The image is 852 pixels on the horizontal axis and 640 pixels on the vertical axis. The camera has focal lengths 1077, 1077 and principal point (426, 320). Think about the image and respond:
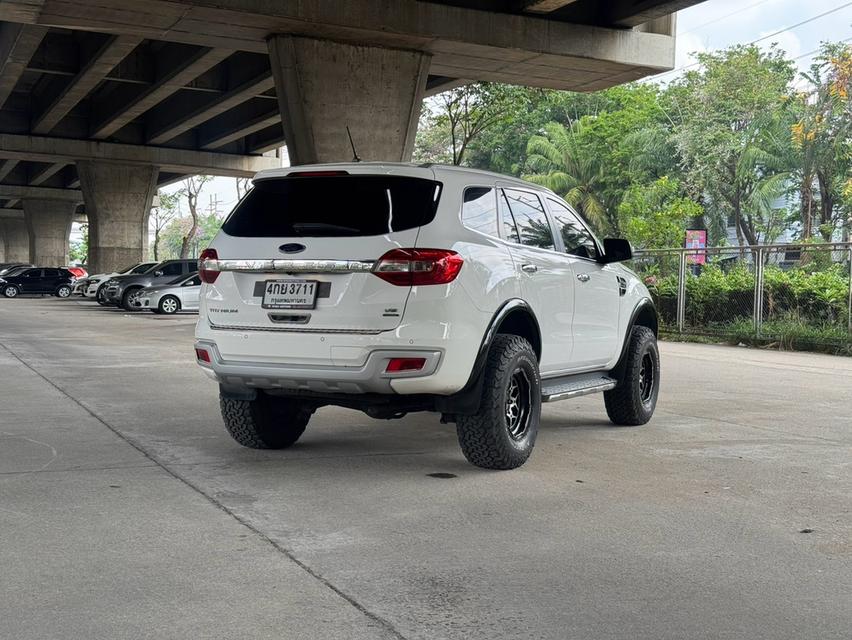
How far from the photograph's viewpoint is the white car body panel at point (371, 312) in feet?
21.2

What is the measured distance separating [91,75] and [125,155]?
13676 mm

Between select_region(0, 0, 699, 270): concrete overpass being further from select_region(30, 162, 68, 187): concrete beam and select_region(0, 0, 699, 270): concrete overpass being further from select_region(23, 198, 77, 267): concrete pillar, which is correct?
select_region(23, 198, 77, 267): concrete pillar

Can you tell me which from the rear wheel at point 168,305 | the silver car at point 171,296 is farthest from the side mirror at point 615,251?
the rear wheel at point 168,305

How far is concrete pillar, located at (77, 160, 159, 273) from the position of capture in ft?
143

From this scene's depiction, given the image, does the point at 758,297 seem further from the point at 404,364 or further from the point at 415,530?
the point at 415,530

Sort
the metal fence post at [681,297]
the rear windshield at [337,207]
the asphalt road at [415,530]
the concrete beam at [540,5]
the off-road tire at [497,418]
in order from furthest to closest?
the metal fence post at [681,297]
the concrete beam at [540,5]
the off-road tire at [497,418]
the rear windshield at [337,207]
the asphalt road at [415,530]

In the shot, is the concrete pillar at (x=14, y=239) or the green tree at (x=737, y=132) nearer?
the green tree at (x=737, y=132)

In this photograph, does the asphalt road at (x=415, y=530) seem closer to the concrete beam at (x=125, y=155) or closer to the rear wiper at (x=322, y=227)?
the rear wiper at (x=322, y=227)

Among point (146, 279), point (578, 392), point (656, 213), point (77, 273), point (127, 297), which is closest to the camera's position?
point (578, 392)

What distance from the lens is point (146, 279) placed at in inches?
1259

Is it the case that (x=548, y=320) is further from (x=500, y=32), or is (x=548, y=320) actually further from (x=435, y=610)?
(x=500, y=32)

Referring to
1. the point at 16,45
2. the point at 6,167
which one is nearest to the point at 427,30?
the point at 16,45

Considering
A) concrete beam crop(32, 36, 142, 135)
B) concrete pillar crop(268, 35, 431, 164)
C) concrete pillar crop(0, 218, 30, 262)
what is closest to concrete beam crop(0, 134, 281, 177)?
concrete beam crop(32, 36, 142, 135)

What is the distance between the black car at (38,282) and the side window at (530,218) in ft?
134
